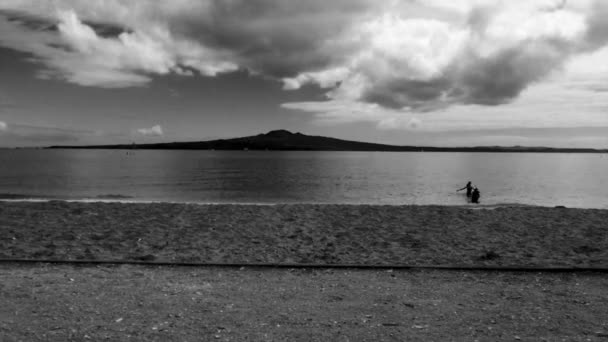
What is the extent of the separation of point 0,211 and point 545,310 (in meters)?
18.0

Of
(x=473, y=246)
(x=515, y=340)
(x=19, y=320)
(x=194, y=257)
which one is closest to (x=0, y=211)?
(x=194, y=257)

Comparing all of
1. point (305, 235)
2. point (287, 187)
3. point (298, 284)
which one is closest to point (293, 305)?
point (298, 284)

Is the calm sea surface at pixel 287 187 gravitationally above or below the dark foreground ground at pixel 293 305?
below

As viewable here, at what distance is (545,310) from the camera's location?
6.68 metres

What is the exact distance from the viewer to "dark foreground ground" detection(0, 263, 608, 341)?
5805 mm

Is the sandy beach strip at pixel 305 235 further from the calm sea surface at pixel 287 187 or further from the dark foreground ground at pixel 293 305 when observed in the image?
the calm sea surface at pixel 287 187

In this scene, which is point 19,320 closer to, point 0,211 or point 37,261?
point 37,261

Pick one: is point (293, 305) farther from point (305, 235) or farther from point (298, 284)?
point (305, 235)

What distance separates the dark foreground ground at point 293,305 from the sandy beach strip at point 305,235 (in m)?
1.40

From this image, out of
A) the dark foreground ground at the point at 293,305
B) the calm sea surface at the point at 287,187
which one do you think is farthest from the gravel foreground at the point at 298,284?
the calm sea surface at the point at 287,187

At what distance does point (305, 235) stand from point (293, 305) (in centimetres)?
587

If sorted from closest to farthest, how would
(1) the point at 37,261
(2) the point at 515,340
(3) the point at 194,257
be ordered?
(2) the point at 515,340
(1) the point at 37,261
(3) the point at 194,257

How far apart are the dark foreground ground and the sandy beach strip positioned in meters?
1.40

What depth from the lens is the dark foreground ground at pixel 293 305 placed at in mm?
5805
